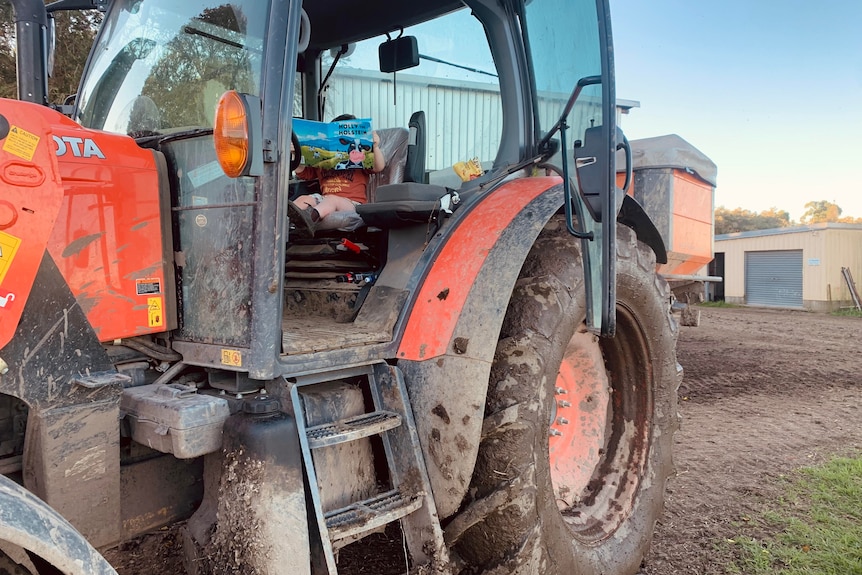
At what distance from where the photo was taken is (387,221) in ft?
8.29

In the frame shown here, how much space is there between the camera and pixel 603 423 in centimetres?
303

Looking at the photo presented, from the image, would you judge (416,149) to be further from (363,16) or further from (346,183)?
(363,16)

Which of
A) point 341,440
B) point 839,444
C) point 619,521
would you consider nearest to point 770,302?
point 839,444

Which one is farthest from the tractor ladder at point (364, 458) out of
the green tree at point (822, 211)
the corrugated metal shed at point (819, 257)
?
the green tree at point (822, 211)

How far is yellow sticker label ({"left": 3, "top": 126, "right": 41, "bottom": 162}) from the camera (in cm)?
166

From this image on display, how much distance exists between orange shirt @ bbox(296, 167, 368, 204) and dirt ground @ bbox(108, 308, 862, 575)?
164 cm

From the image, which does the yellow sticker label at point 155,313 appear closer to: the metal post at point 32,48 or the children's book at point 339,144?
the metal post at point 32,48

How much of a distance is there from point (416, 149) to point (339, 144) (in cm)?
37

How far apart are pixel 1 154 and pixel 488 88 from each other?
204 centimetres

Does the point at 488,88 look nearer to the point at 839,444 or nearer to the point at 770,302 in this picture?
the point at 839,444

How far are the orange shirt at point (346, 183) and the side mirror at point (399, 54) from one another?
0.53 meters

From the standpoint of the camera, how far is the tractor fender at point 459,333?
84.0 inches

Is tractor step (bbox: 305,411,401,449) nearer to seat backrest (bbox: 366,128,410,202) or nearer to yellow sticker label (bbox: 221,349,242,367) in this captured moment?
yellow sticker label (bbox: 221,349,242,367)

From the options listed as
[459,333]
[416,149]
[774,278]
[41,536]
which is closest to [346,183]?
[416,149]
